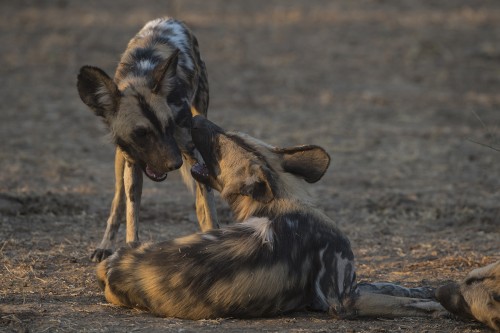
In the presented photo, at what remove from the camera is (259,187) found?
3.86 meters

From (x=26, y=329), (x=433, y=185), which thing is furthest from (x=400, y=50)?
(x=26, y=329)

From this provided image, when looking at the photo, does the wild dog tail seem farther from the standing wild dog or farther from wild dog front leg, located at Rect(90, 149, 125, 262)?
wild dog front leg, located at Rect(90, 149, 125, 262)

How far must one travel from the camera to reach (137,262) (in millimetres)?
3732

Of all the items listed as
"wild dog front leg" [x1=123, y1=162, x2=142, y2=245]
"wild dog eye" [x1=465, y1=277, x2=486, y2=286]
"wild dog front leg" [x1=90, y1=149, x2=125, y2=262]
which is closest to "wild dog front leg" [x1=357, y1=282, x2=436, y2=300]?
"wild dog eye" [x1=465, y1=277, x2=486, y2=286]

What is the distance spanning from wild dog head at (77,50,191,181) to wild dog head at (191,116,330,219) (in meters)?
0.39

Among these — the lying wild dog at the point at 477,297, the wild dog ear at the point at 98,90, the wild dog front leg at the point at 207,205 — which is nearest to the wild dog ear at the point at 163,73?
the wild dog ear at the point at 98,90

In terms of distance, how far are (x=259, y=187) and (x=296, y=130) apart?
181 inches

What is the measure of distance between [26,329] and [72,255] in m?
1.32

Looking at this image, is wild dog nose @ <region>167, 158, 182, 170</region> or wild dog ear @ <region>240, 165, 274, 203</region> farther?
wild dog nose @ <region>167, 158, 182, 170</region>

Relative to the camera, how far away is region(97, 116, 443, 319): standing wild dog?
362 cm

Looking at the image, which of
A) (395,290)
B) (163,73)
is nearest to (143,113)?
(163,73)

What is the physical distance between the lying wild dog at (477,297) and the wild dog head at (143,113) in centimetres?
146

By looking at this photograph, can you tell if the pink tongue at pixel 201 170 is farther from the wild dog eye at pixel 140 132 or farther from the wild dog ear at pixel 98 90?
the wild dog ear at pixel 98 90

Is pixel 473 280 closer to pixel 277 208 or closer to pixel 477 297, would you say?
pixel 477 297
